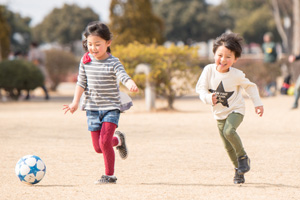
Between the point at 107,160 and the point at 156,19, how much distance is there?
19.2 m

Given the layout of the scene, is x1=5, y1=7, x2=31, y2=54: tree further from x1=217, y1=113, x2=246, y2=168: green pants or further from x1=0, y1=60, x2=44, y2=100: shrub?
x1=217, y1=113, x2=246, y2=168: green pants

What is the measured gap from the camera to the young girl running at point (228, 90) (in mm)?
5543

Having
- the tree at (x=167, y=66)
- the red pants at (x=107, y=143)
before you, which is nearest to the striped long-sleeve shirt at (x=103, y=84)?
the red pants at (x=107, y=143)

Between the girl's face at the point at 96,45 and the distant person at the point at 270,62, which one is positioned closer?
the girl's face at the point at 96,45

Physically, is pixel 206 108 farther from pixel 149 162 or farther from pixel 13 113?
pixel 149 162

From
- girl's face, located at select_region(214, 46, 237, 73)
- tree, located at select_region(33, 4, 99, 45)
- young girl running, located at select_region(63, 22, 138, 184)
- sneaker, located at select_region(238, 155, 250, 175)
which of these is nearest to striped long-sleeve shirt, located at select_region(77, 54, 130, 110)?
young girl running, located at select_region(63, 22, 138, 184)

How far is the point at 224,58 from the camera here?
5.54 metres

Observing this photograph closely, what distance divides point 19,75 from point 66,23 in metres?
58.2

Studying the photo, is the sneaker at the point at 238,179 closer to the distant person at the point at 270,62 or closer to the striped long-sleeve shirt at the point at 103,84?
the striped long-sleeve shirt at the point at 103,84

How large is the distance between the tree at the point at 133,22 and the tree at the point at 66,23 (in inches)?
2006

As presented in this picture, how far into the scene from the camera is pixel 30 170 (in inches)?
216

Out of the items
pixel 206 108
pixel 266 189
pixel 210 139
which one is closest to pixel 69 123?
pixel 210 139

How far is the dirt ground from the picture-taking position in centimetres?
518

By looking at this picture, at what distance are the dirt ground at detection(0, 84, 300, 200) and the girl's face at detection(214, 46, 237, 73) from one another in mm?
1106
